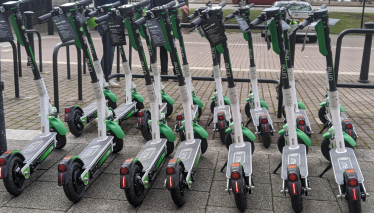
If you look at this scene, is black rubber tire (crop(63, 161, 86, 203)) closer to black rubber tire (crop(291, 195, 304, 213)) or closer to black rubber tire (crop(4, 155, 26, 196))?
black rubber tire (crop(4, 155, 26, 196))

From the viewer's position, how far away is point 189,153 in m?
4.06

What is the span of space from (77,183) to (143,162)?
2.02 ft

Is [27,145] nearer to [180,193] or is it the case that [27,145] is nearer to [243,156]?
[180,193]

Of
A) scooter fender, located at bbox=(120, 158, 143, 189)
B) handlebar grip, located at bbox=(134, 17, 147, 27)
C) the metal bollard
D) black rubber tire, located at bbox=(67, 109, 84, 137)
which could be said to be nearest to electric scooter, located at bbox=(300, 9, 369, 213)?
handlebar grip, located at bbox=(134, 17, 147, 27)

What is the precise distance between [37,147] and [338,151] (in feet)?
9.44

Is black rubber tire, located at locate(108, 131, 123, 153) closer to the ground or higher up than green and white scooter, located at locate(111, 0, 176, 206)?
closer to the ground

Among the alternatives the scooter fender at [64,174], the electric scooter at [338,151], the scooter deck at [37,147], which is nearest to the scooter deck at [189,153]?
the scooter fender at [64,174]

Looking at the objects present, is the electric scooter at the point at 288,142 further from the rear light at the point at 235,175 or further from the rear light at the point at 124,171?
the rear light at the point at 124,171

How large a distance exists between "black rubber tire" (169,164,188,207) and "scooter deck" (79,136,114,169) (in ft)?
2.77

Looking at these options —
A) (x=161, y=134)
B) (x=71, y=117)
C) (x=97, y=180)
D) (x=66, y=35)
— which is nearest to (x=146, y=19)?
(x=66, y=35)

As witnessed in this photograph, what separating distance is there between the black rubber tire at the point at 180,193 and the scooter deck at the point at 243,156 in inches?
16.2

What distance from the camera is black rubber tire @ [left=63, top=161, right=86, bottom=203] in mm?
3410

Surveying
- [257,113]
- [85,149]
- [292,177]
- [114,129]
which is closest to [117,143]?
[114,129]

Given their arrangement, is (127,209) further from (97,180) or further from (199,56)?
(199,56)
